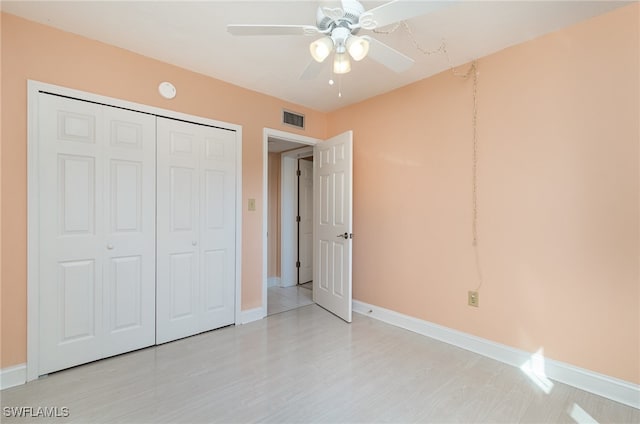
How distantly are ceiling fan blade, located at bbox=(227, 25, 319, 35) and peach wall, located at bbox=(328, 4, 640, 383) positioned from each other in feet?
5.34

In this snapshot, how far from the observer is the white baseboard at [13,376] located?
186 cm

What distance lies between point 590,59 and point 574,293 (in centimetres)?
153

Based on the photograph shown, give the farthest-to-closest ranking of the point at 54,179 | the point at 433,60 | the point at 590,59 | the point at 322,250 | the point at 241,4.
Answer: the point at 322,250 → the point at 433,60 → the point at 54,179 → the point at 590,59 → the point at 241,4

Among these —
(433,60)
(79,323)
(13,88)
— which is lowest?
(79,323)

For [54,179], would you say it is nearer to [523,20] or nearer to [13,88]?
[13,88]

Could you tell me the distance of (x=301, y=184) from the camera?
4734mm

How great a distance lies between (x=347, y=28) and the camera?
148 centimetres

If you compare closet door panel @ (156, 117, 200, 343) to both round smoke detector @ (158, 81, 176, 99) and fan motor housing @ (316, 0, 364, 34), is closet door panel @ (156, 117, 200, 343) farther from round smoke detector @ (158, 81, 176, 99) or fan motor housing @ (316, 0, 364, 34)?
fan motor housing @ (316, 0, 364, 34)

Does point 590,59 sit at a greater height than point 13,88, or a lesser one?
greater

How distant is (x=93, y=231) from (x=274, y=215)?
265cm

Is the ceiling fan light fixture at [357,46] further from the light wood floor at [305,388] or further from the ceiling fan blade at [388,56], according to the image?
the light wood floor at [305,388]

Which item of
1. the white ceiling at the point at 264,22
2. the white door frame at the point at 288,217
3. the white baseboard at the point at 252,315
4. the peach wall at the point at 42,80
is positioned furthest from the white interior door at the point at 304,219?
the white ceiling at the point at 264,22

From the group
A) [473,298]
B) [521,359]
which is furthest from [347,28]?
[521,359]

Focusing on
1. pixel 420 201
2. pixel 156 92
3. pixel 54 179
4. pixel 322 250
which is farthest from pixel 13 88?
pixel 420 201
